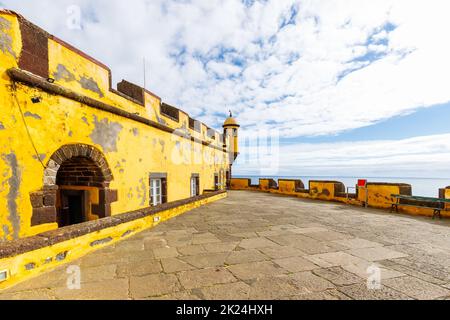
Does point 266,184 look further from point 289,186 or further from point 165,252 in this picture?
point 165,252

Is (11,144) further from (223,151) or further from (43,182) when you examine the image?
(223,151)

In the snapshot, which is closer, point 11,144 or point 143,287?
point 143,287

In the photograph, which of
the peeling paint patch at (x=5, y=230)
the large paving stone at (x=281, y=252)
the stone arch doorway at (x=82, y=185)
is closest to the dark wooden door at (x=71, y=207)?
the stone arch doorway at (x=82, y=185)

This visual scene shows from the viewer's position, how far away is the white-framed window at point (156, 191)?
819 cm

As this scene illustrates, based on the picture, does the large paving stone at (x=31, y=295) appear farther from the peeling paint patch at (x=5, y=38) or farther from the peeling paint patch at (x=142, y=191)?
the peeling paint patch at (x=142, y=191)

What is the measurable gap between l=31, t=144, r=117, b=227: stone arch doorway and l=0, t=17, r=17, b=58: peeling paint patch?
199cm

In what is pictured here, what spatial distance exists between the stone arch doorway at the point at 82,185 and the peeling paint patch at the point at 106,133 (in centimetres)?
29

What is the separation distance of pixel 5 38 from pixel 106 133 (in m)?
2.63

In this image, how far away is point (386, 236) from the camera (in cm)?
474

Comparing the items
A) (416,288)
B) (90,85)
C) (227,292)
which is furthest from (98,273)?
(90,85)

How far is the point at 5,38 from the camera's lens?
3828 millimetres
